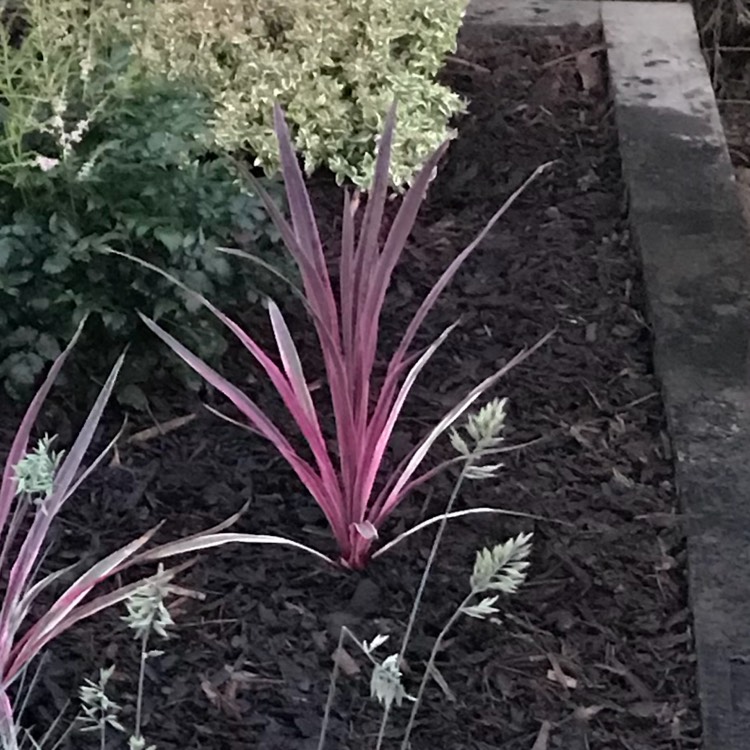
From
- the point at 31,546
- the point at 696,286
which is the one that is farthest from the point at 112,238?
the point at 696,286

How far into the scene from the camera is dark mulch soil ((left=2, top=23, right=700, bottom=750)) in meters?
1.42

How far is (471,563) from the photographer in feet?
5.36

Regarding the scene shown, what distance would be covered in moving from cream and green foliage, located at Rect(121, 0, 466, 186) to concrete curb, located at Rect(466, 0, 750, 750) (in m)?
0.52

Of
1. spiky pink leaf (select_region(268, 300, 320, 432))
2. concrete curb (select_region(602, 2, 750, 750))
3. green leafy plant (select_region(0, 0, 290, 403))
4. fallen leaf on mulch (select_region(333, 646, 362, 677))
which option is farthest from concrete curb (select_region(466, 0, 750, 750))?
green leafy plant (select_region(0, 0, 290, 403))

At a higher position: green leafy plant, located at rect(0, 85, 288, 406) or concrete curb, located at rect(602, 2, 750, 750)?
green leafy plant, located at rect(0, 85, 288, 406)

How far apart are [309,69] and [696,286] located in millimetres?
962

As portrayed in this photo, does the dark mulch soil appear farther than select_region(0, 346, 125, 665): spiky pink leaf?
Yes

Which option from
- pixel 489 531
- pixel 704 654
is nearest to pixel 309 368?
pixel 489 531

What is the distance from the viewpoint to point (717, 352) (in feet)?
6.59

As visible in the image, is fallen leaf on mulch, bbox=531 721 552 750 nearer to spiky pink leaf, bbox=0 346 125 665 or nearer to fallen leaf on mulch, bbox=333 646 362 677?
fallen leaf on mulch, bbox=333 646 362 677

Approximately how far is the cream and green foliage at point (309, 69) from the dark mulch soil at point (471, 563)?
34 cm

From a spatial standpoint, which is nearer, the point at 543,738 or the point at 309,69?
the point at 543,738

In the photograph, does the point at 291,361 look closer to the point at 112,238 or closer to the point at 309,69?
the point at 112,238

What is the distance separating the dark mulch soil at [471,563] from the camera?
1.42m
